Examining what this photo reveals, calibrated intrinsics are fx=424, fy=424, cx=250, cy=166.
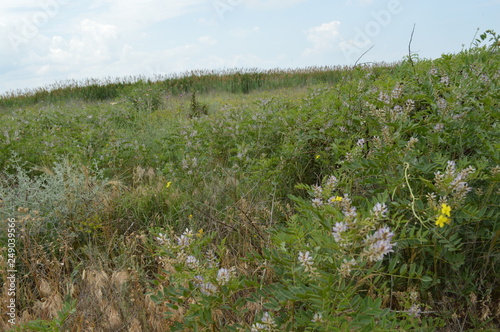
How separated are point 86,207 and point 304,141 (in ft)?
6.56

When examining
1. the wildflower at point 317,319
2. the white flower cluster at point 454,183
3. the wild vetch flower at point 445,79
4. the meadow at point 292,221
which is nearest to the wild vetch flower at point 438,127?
the meadow at point 292,221

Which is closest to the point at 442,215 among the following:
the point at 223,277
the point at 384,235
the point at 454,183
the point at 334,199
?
the point at 454,183

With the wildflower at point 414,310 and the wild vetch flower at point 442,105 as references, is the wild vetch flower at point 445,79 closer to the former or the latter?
the wild vetch flower at point 442,105

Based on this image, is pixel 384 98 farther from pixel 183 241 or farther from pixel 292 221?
pixel 183 241

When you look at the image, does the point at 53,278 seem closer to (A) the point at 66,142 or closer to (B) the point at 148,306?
(B) the point at 148,306

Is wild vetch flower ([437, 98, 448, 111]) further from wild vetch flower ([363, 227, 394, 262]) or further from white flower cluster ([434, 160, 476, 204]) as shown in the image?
wild vetch flower ([363, 227, 394, 262])

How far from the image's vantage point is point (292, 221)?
2.22m

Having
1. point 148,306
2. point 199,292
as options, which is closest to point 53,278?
point 148,306

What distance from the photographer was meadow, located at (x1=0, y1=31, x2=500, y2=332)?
1.73 m

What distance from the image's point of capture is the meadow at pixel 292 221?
1732 millimetres

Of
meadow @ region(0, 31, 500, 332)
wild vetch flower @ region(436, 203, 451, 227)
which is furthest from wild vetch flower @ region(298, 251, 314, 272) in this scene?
wild vetch flower @ region(436, 203, 451, 227)

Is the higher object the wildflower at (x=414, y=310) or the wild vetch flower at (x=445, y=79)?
the wild vetch flower at (x=445, y=79)

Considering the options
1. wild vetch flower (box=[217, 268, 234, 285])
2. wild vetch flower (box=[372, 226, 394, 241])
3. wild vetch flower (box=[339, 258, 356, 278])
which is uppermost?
wild vetch flower (box=[372, 226, 394, 241])

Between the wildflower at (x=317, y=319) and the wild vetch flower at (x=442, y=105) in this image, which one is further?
the wild vetch flower at (x=442, y=105)
